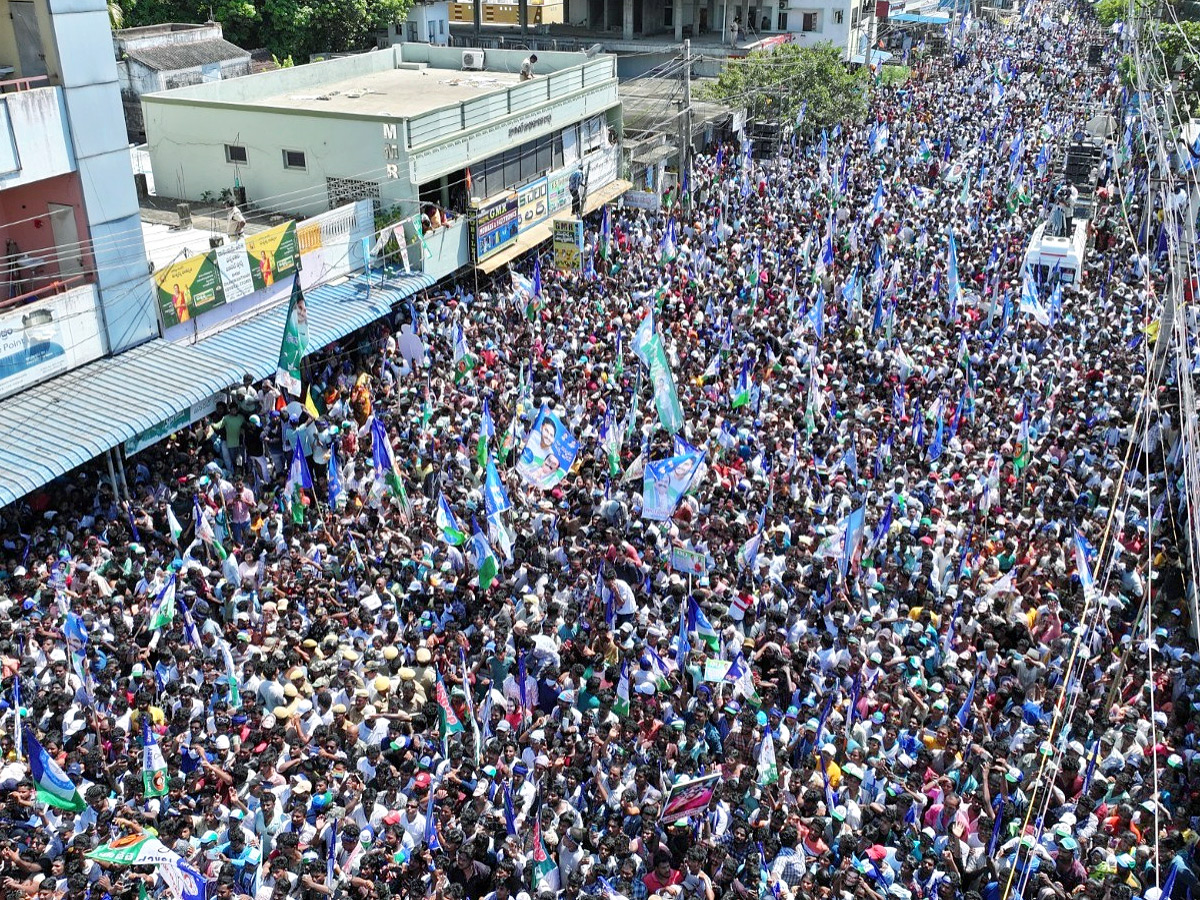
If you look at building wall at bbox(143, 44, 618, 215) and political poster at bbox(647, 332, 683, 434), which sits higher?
building wall at bbox(143, 44, 618, 215)

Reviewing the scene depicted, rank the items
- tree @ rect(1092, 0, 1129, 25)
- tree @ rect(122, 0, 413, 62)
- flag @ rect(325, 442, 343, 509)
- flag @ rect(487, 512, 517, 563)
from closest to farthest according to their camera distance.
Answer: flag @ rect(487, 512, 517, 563) < flag @ rect(325, 442, 343, 509) < tree @ rect(122, 0, 413, 62) < tree @ rect(1092, 0, 1129, 25)

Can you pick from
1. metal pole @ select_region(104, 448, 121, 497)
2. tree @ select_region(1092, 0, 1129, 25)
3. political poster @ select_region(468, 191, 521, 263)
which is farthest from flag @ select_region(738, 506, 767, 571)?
tree @ select_region(1092, 0, 1129, 25)

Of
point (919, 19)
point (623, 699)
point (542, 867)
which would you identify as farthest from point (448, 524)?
point (919, 19)

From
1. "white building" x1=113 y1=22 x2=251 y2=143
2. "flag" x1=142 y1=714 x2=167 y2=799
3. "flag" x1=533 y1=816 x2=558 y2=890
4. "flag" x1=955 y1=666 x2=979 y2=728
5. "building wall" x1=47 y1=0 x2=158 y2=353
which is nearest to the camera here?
"flag" x1=533 y1=816 x2=558 y2=890

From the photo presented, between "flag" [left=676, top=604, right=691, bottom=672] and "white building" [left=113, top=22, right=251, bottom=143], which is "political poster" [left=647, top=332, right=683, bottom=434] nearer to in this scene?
"flag" [left=676, top=604, right=691, bottom=672]

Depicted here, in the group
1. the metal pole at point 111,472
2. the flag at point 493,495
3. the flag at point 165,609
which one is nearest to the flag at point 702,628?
the flag at point 493,495

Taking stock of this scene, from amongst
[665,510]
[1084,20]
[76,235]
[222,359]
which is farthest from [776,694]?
[1084,20]

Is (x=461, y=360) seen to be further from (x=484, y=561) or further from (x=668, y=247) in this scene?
(x=668, y=247)
